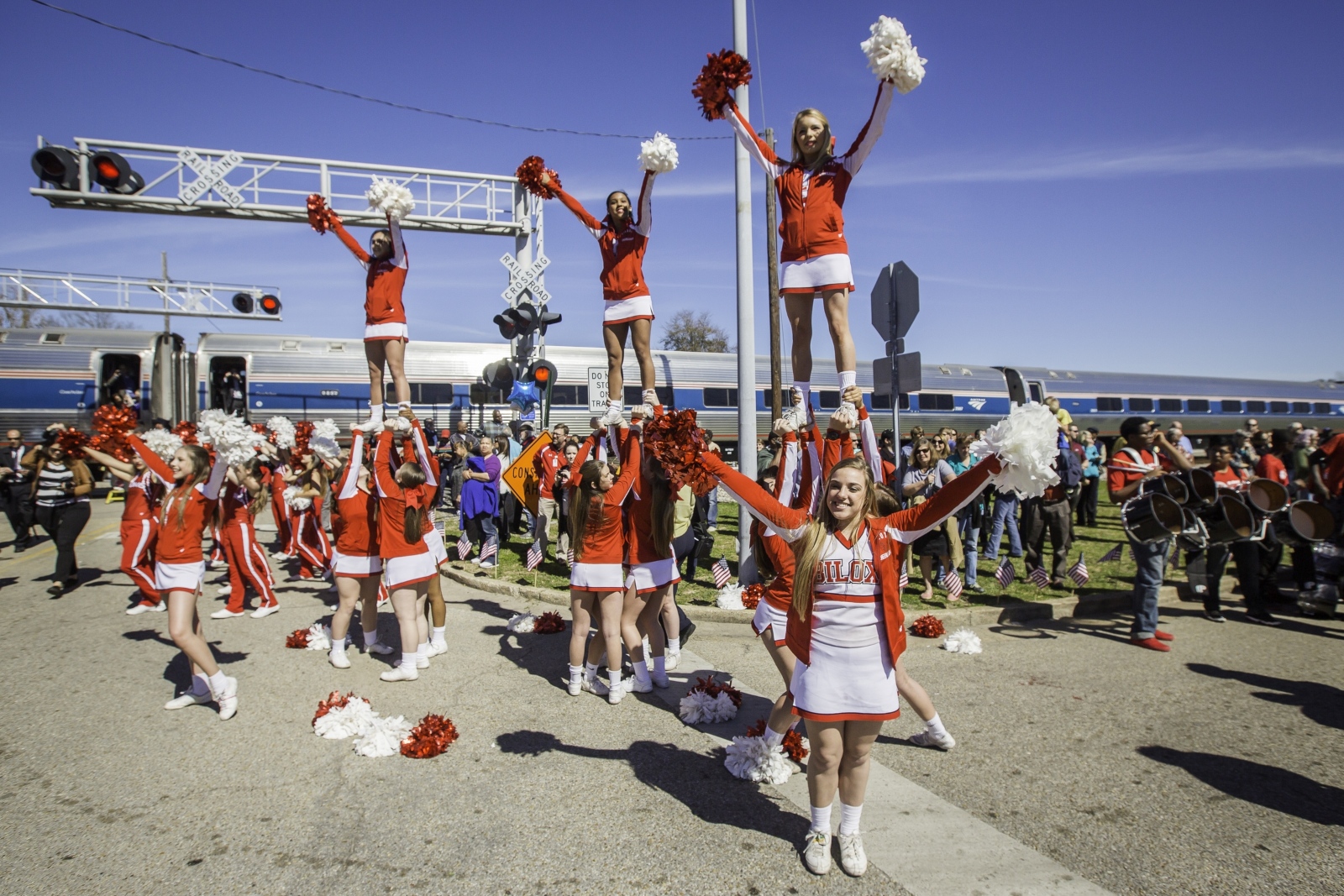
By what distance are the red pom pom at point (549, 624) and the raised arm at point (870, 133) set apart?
17.2 feet

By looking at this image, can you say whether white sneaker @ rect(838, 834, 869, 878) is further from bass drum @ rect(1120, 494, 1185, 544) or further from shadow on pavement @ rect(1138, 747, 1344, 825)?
bass drum @ rect(1120, 494, 1185, 544)

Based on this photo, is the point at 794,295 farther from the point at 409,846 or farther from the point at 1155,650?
the point at 1155,650

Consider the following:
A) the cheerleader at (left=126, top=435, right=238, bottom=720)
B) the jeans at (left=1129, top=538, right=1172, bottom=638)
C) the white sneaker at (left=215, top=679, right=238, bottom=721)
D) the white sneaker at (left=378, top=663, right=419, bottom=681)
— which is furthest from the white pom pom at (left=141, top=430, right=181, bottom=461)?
the jeans at (left=1129, top=538, right=1172, bottom=638)

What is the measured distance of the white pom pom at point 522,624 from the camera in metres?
7.77

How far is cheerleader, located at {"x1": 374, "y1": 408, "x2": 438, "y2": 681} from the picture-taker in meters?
6.28

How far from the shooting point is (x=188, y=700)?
5.67 m

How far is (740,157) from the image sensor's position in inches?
363

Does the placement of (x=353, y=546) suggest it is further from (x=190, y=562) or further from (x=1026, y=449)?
(x=1026, y=449)

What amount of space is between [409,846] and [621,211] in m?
4.81

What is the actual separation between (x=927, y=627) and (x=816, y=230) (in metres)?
4.49

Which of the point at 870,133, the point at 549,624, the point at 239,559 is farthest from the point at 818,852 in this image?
the point at 239,559

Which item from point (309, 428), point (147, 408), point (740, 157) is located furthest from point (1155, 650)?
point (147, 408)

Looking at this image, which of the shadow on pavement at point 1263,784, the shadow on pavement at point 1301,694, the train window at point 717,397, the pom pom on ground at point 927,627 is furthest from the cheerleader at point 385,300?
the train window at point 717,397

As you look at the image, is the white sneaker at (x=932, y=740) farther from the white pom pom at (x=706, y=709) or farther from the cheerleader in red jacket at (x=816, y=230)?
the cheerleader in red jacket at (x=816, y=230)
